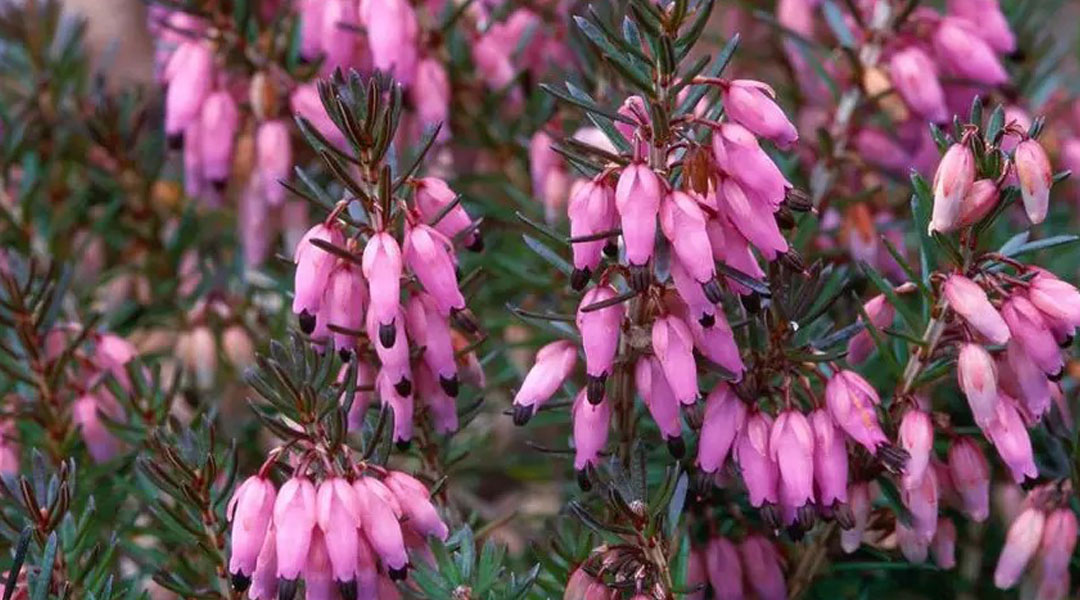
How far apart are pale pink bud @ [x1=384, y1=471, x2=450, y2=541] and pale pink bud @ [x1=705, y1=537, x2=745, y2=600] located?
58 cm

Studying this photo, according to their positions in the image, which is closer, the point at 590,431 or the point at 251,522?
the point at 251,522

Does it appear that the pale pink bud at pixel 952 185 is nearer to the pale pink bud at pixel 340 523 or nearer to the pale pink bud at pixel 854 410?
the pale pink bud at pixel 854 410

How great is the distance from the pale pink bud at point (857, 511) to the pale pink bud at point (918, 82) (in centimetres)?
112

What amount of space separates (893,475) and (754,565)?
314 mm

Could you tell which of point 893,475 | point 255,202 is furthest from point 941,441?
point 255,202

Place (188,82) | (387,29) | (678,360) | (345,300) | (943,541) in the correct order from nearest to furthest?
1. (678,360)
2. (345,300)
3. (943,541)
4. (387,29)
5. (188,82)

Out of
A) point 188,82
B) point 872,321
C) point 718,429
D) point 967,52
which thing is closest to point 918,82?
point 967,52

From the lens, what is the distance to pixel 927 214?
2.22 metres

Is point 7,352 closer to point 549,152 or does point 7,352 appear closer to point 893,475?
point 549,152

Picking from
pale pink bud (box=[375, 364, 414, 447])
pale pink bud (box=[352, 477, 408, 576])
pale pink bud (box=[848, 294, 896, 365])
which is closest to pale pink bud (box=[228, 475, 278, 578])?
pale pink bud (box=[352, 477, 408, 576])

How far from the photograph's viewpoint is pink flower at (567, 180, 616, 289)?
197cm

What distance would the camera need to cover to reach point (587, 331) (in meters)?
2.01

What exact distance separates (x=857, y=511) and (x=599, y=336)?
543mm

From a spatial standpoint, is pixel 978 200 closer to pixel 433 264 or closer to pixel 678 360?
pixel 678 360
